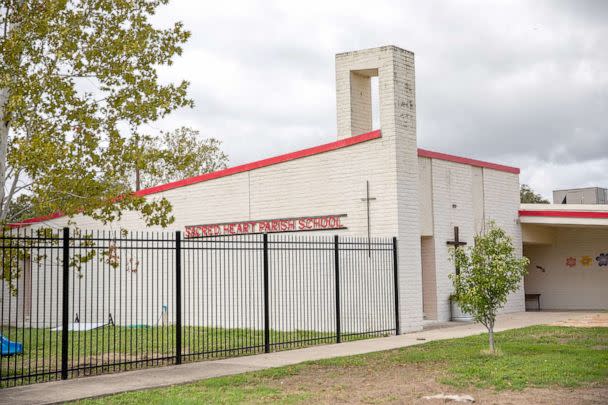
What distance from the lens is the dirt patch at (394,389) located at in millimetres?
9070

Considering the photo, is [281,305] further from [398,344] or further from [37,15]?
[37,15]

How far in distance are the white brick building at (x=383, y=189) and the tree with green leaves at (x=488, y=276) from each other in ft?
16.1

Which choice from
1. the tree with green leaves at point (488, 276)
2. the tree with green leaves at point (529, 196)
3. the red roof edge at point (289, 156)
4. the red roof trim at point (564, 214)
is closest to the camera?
the tree with green leaves at point (488, 276)

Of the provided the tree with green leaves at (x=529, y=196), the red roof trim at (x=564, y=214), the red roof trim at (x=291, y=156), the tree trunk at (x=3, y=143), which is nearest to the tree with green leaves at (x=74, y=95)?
the tree trunk at (x=3, y=143)

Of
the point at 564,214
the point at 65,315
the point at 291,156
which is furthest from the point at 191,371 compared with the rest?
the point at 564,214

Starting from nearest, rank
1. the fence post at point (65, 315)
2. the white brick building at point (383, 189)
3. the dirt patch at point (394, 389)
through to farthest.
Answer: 1. the dirt patch at point (394, 389)
2. the fence post at point (65, 315)
3. the white brick building at point (383, 189)

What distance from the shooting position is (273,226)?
2062cm

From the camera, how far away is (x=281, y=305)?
2019 centimetres

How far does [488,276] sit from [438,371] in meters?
2.48

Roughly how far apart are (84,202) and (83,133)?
1.22 meters

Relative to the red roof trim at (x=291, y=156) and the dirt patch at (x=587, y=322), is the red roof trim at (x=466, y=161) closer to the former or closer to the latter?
the red roof trim at (x=291, y=156)

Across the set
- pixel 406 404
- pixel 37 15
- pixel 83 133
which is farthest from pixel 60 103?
pixel 406 404

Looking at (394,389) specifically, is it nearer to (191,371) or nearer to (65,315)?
(191,371)

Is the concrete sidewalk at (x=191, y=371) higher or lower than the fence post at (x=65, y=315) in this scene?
lower
